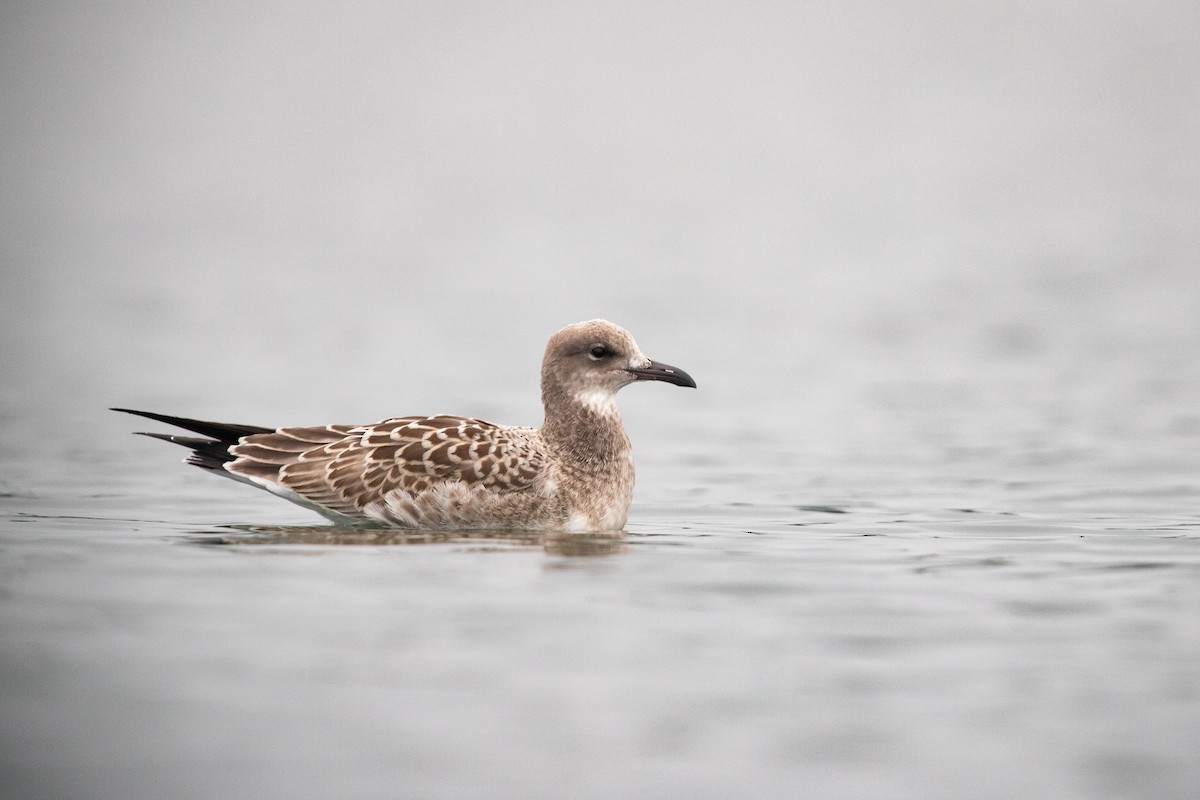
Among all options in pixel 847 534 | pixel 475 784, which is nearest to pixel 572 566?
pixel 847 534

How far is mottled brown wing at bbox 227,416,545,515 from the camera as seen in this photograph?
11.1 metres

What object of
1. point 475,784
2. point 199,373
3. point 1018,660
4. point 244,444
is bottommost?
point 475,784

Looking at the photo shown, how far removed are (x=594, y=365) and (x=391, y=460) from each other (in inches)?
56.1

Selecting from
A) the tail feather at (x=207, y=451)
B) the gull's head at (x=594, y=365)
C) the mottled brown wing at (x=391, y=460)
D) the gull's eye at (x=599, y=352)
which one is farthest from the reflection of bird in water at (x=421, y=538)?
the gull's eye at (x=599, y=352)

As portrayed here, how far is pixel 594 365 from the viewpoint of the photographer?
1166 cm

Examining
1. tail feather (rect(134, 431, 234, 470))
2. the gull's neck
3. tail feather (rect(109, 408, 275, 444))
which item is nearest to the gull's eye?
the gull's neck

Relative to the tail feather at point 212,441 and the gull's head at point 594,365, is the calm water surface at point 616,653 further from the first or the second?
the gull's head at point 594,365

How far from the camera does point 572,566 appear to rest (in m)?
9.90

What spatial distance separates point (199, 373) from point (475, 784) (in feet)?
48.3

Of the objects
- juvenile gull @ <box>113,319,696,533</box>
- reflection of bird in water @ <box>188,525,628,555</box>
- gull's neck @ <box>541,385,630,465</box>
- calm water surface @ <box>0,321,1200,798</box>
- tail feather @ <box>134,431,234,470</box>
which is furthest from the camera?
tail feather @ <box>134,431,234,470</box>

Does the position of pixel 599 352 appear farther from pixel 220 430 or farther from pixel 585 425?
pixel 220 430

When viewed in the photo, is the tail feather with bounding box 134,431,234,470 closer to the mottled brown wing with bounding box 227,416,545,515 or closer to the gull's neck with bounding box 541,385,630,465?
the mottled brown wing with bounding box 227,416,545,515

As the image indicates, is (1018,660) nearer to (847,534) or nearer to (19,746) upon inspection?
(847,534)

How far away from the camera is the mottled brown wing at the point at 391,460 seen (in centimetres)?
1109
